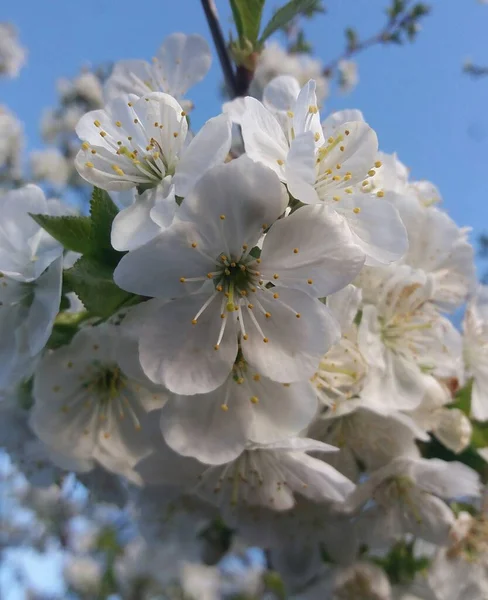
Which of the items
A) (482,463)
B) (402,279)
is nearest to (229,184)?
(402,279)

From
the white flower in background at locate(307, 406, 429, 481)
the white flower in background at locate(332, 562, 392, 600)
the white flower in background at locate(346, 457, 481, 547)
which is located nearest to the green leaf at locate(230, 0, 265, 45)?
the white flower in background at locate(307, 406, 429, 481)

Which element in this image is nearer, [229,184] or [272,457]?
[229,184]

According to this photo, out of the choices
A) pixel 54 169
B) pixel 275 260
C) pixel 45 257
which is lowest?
pixel 54 169

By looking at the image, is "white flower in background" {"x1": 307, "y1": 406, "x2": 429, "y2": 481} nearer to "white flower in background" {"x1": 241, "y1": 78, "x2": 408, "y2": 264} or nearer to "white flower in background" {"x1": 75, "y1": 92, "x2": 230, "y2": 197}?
"white flower in background" {"x1": 241, "y1": 78, "x2": 408, "y2": 264}

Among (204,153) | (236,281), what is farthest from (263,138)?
(236,281)

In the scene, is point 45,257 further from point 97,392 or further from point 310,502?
point 310,502

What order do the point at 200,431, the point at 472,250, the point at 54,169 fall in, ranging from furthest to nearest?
the point at 54,169 → the point at 472,250 → the point at 200,431

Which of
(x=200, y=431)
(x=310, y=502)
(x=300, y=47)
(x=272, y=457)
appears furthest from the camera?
(x=300, y=47)
